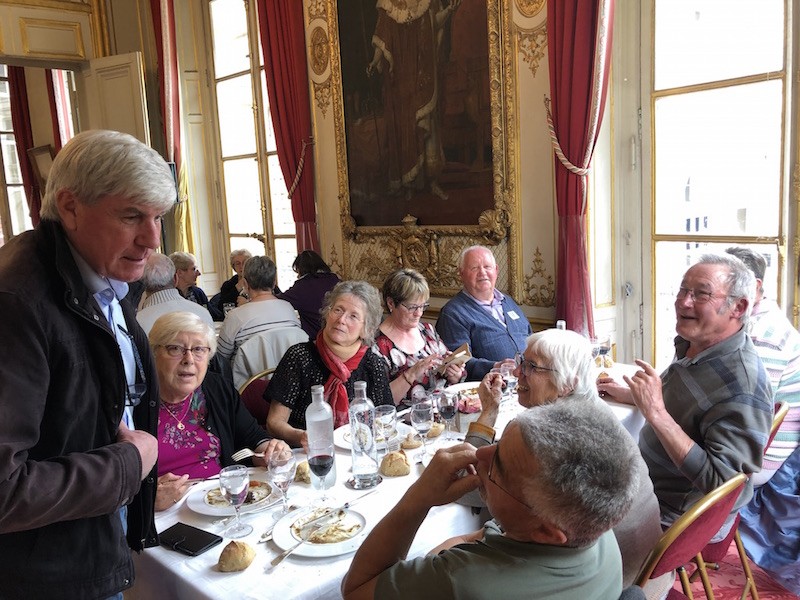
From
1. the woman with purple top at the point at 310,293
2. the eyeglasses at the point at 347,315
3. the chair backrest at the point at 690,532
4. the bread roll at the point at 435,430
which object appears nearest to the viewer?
the chair backrest at the point at 690,532

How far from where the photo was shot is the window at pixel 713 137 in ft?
11.0

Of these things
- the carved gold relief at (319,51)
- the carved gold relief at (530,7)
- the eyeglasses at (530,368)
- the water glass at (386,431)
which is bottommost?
the water glass at (386,431)

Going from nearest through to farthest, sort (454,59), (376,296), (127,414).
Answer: (127,414)
(376,296)
(454,59)

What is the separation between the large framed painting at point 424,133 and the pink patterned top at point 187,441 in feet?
8.76

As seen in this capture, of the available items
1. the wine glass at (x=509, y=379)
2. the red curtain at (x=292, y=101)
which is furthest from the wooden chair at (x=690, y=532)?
the red curtain at (x=292, y=101)

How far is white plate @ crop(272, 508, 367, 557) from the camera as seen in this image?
1577 millimetres

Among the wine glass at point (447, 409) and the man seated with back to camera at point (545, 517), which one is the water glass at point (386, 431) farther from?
the man seated with back to camera at point (545, 517)

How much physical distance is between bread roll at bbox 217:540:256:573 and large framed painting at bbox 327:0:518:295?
319 cm

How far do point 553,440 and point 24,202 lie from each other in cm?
1099

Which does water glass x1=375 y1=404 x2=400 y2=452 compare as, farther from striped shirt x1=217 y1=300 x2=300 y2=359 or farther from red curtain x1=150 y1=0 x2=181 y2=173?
red curtain x1=150 y1=0 x2=181 y2=173

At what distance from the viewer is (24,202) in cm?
1009

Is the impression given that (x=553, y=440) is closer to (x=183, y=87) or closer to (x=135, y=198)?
(x=135, y=198)

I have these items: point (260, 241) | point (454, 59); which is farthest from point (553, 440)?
point (260, 241)

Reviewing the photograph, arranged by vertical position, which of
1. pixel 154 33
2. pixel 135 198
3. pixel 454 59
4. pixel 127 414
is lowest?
pixel 127 414
